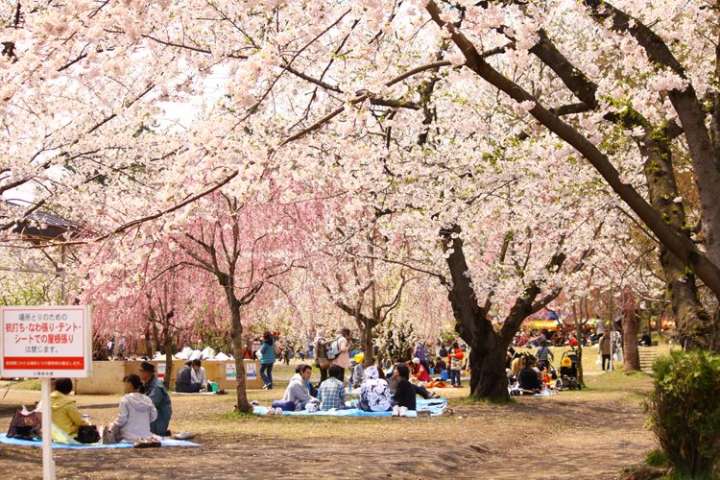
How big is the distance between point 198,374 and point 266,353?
2.64 m

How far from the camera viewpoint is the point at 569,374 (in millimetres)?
26953

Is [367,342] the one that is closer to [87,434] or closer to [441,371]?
[441,371]

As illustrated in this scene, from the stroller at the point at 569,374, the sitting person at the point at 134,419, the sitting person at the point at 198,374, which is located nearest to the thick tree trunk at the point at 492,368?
the stroller at the point at 569,374

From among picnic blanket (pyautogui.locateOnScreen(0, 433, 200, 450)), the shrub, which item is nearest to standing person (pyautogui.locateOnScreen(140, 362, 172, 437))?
picnic blanket (pyautogui.locateOnScreen(0, 433, 200, 450))

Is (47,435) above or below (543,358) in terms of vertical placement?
below

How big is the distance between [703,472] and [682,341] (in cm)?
289

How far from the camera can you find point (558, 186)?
14602 mm

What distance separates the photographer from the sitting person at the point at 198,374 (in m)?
25.0

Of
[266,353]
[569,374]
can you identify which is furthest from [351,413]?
[569,374]

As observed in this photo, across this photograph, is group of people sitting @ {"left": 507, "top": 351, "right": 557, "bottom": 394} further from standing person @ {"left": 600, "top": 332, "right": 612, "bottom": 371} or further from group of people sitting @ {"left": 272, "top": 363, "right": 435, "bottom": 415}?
standing person @ {"left": 600, "top": 332, "right": 612, "bottom": 371}

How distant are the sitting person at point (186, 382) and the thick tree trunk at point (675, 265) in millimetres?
15648

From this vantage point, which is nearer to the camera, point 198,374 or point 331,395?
point 331,395

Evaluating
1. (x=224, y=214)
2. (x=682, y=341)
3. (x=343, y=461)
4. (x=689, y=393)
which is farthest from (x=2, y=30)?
(x=224, y=214)

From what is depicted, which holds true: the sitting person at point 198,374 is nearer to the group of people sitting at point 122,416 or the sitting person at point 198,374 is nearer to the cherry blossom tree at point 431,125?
the cherry blossom tree at point 431,125
